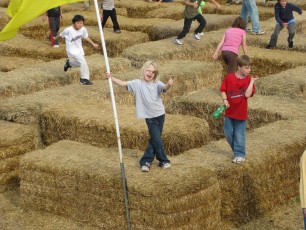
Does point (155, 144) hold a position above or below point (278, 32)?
above

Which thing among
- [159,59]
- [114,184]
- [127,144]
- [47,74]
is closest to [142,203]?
[114,184]

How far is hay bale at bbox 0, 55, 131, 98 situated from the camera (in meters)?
18.7

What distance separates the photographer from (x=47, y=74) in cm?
1953

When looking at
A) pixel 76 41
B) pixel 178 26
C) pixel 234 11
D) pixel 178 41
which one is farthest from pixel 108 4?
pixel 76 41

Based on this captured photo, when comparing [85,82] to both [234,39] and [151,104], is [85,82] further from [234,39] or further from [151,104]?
[151,104]

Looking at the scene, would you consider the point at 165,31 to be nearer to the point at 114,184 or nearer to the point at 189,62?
the point at 189,62

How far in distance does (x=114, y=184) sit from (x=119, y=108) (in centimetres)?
440

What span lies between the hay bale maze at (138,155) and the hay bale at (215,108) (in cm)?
2

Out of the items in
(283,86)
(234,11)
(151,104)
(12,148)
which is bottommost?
(234,11)

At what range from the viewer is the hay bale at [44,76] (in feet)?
61.5

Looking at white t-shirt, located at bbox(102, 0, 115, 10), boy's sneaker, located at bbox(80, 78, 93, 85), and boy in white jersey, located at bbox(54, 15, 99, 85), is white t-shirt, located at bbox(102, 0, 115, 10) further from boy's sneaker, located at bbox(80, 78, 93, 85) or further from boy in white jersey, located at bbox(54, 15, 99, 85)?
boy's sneaker, located at bbox(80, 78, 93, 85)

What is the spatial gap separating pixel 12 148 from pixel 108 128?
171 cm

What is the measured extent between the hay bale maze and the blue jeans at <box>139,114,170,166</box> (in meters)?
0.17

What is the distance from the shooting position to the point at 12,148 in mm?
14750
